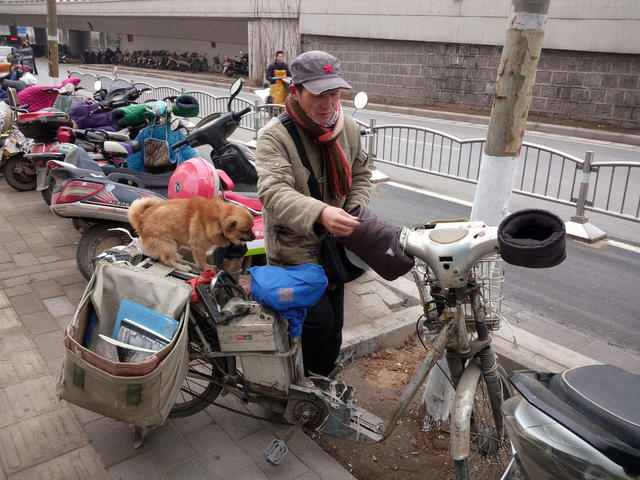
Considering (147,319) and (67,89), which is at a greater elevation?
(67,89)

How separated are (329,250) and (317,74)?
0.80 metres

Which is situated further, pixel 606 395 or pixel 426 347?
pixel 426 347

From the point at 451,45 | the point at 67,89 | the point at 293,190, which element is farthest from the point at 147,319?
the point at 451,45

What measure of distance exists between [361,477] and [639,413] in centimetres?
176

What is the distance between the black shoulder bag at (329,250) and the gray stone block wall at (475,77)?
15.8 metres

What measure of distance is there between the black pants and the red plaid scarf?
1.80 ft

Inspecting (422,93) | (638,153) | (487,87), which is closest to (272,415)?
(638,153)

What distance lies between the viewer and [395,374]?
151 inches

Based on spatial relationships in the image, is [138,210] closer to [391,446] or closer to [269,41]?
[391,446]

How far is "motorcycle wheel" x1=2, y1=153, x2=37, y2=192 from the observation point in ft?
25.8

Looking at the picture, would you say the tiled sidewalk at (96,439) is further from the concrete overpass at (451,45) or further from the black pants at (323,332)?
the concrete overpass at (451,45)

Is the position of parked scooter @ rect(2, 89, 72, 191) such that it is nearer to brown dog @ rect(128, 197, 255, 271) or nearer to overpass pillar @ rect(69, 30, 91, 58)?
brown dog @ rect(128, 197, 255, 271)

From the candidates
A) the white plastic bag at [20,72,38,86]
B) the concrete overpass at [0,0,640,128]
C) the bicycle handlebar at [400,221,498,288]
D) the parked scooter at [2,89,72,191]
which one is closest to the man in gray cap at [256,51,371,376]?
the bicycle handlebar at [400,221,498,288]

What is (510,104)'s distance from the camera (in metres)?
3.00
